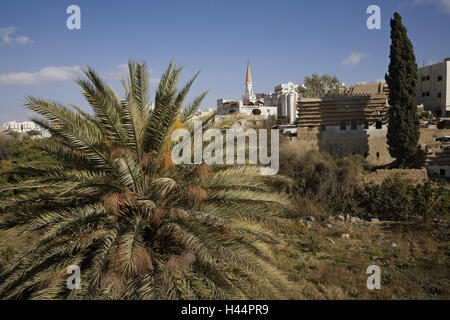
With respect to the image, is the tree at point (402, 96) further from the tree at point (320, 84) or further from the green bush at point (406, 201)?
the tree at point (320, 84)

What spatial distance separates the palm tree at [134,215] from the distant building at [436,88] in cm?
3653

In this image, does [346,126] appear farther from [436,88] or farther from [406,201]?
[436,88]

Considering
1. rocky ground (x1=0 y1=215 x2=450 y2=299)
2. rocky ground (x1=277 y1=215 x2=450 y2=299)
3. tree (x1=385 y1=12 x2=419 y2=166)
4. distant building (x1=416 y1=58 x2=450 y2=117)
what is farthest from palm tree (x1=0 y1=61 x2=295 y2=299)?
distant building (x1=416 y1=58 x2=450 y2=117)

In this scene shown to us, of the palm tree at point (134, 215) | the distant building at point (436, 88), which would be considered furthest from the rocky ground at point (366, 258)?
the distant building at point (436, 88)

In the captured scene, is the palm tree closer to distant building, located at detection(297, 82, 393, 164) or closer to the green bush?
the green bush

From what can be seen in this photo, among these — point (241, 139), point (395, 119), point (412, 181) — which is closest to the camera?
point (241, 139)

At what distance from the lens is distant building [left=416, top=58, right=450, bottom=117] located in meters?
33.5

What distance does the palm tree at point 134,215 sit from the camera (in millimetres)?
4102

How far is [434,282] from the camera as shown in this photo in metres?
7.56

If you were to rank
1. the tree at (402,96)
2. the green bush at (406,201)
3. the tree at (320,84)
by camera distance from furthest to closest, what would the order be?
the tree at (320,84), the tree at (402,96), the green bush at (406,201)

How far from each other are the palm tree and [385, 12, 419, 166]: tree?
1686 centimetres
